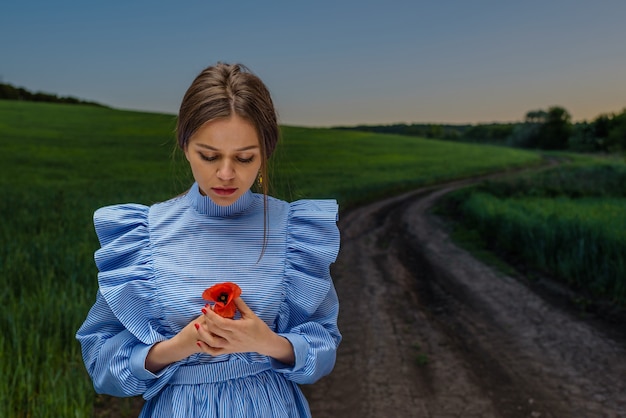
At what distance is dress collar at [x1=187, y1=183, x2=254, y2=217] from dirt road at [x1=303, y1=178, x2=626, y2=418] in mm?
3126

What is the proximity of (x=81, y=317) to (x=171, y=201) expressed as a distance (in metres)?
4.05

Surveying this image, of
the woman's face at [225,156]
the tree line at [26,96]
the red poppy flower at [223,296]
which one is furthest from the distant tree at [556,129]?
the red poppy flower at [223,296]

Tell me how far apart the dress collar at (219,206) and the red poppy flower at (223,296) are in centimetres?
33

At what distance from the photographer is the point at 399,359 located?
5.88 meters

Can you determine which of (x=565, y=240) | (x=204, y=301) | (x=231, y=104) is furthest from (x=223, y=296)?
(x=565, y=240)

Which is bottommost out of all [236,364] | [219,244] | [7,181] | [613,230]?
[7,181]

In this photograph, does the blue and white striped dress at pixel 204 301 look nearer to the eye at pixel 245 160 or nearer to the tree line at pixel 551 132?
the eye at pixel 245 160

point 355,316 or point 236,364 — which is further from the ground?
point 236,364

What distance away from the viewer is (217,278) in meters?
1.92

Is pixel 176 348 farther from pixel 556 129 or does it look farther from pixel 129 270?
pixel 556 129

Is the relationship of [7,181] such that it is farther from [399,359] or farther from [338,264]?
[399,359]

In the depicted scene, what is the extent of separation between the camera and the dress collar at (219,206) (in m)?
1.96

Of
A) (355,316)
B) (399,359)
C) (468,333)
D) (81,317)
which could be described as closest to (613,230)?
(468,333)

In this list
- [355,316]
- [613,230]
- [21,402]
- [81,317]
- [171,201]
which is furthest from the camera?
[613,230]
